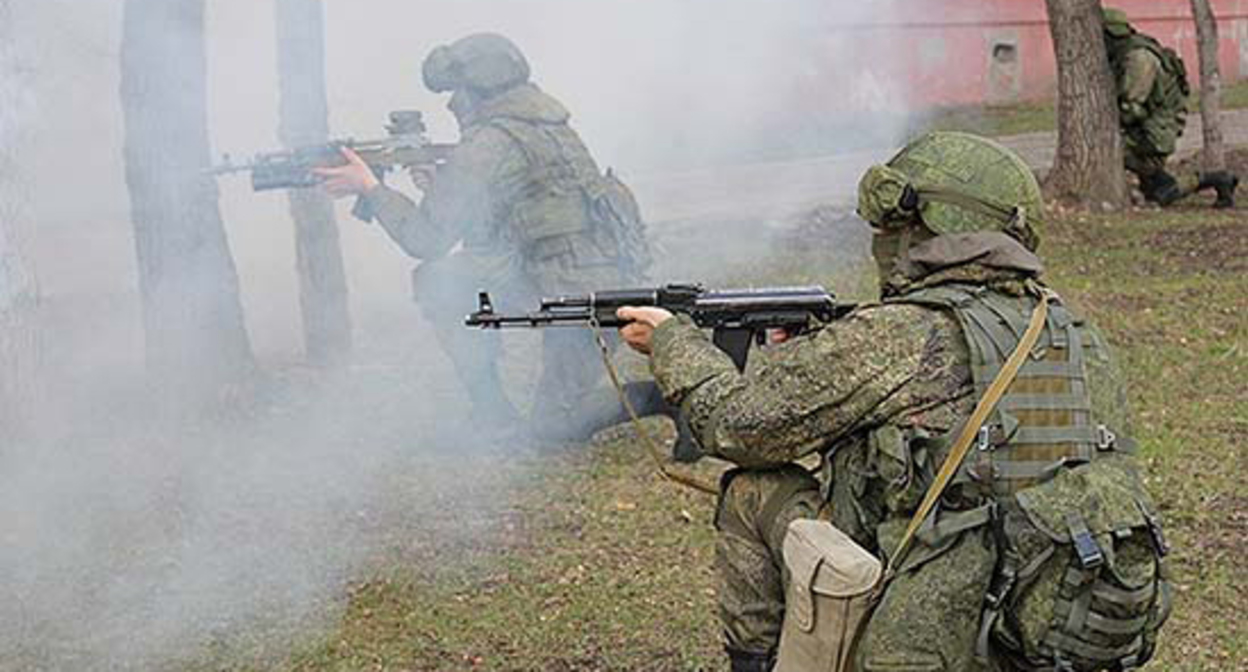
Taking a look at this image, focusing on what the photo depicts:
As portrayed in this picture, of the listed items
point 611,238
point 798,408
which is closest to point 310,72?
point 611,238

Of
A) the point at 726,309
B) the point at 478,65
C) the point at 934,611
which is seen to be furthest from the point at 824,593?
the point at 478,65

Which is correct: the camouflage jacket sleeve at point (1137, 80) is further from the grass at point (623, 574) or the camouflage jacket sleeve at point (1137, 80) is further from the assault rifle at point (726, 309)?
the assault rifle at point (726, 309)

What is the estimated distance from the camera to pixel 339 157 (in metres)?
7.10

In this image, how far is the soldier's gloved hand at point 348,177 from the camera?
23.2ft

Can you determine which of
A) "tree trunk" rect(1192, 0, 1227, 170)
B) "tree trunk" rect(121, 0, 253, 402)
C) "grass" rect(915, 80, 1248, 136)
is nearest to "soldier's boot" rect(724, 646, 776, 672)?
"tree trunk" rect(121, 0, 253, 402)

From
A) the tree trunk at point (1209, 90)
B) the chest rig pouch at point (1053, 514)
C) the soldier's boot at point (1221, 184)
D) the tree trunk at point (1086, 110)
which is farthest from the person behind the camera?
the tree trunk at point (1209, 90)

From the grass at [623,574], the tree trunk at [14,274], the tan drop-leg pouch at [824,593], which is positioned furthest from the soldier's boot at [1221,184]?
the tan drop-leg pouch at [824,593]

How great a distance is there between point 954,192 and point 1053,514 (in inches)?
28.5

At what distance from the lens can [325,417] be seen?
26.0 ft

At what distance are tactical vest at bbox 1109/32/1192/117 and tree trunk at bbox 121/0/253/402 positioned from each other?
8.91 m

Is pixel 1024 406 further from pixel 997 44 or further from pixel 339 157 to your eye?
pixel 997 44

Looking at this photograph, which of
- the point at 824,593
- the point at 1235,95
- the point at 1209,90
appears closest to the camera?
the point at 824,593

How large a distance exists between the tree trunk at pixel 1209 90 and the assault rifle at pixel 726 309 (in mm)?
11516

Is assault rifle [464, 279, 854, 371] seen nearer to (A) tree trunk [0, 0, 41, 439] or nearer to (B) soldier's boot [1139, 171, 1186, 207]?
(A) tree trunk [0, 0, 41, 439]
